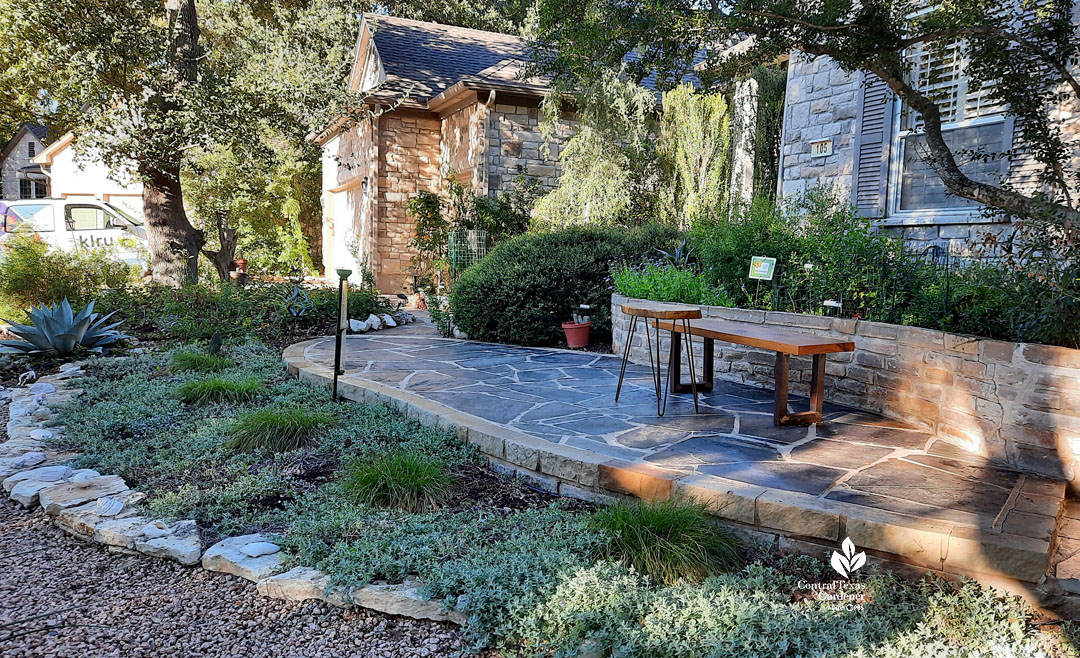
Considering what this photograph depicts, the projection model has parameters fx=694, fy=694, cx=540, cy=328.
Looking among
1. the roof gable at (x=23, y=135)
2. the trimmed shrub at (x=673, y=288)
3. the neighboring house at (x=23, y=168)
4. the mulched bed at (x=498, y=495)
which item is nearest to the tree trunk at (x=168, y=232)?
the trimmed shrub at (x=673, y=288)

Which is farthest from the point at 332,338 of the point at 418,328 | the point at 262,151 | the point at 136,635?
the point at 136,635

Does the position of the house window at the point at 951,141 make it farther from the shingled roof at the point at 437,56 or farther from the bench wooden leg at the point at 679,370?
the shingled roof at the point at 437,56

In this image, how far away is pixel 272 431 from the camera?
4.60m

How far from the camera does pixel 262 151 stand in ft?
36.0

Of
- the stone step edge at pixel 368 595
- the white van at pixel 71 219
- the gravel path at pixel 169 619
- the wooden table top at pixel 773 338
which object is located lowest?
the gravel path at pixel 169 619

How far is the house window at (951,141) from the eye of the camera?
6.94 meters

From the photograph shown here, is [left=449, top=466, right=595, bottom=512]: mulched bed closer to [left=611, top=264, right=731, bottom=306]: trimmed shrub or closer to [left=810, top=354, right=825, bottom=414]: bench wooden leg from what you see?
[left=810, top=354, right=825, bottom=414]: bench wooden leg

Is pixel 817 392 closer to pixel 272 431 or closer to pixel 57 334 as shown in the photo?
pixel 272 431

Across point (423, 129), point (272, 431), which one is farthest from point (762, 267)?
point (423, 129)

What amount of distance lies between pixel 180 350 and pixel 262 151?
15.9 ft

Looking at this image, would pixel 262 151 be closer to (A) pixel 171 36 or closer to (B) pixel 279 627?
(A) pixel 171 36

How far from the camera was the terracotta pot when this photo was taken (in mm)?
7977

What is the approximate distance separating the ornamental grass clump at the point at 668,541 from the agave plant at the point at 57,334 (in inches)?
261

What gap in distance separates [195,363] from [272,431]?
2.62 metres
